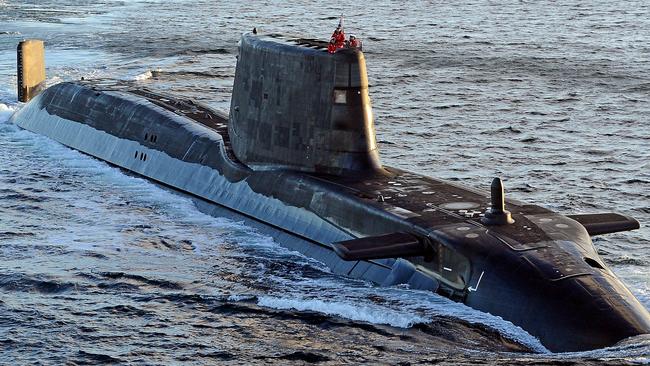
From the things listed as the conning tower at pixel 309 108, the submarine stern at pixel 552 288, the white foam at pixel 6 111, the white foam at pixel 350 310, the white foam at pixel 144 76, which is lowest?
the white foam at pixel 6 111

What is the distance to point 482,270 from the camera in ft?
76.5

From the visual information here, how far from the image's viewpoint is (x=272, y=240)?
29438mm

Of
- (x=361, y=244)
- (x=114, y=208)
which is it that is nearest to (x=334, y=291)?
(x=361, y=244)

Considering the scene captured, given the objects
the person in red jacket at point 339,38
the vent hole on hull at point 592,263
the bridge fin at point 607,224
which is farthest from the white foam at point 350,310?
the person in red jacket at point 339,38

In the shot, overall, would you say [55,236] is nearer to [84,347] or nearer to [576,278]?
[84,347]

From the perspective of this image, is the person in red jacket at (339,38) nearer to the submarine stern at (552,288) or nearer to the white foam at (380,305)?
the white foam at (380,305)

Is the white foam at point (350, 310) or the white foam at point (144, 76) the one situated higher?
the white foam at point (350, 310)

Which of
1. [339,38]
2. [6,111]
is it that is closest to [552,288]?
[339,38]

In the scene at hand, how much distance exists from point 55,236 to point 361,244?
402 inches

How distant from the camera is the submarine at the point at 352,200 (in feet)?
73.4

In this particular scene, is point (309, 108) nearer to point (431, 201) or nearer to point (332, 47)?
point (332, 47)

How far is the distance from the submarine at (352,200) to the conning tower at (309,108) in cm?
3

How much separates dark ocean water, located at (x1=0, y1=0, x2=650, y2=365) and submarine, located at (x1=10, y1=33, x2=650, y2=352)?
53cm

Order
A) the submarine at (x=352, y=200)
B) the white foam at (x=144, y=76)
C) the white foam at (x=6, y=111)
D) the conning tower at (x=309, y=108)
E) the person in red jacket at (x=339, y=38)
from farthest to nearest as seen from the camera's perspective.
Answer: the white foam at (x=144, y=76) < the white foam at (x=6, y=111) < the conning tower at (x=309, y=108) < the person in red jacket at (x=339, y=38) < the submarine at (x=352, y=200)
